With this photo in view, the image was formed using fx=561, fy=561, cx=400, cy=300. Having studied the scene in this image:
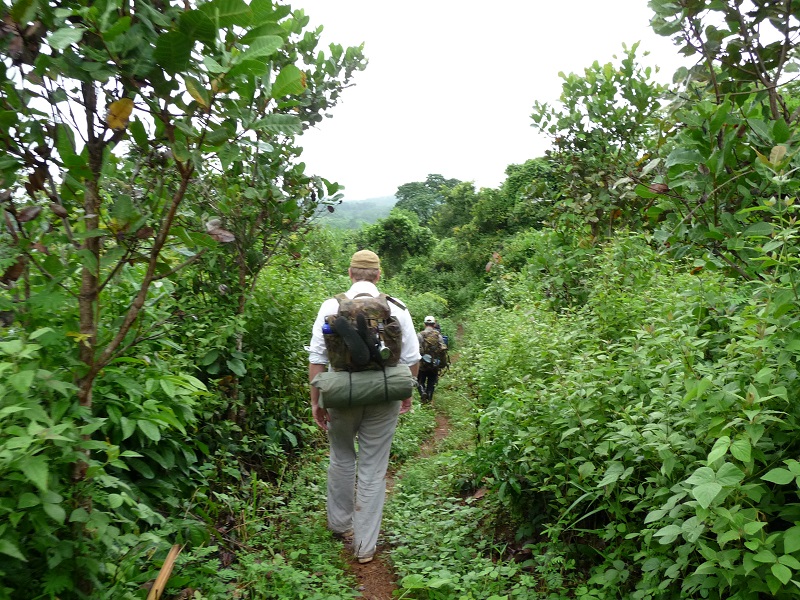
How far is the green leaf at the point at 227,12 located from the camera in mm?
1805

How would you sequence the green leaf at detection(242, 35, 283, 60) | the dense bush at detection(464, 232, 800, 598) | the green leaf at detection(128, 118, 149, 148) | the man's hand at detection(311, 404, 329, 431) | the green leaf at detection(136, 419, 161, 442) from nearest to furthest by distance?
the green leaf at detection(242, 35, 283, 60) → the dense bush at detection(464, 232, 800, 598) → the green leaf at detection(128, 118, 149, 148) → the green leaf at detection(136, 419, 161, 442) → the man's hand at detection(311, 404, 329, 431)

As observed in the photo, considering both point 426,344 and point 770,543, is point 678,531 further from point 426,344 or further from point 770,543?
point 426,344

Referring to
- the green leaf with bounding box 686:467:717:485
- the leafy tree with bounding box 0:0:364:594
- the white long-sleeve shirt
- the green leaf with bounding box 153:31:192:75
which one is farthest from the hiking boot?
the green leaf with bounding box 153:31:192:75

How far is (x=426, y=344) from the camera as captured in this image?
9.34 meters

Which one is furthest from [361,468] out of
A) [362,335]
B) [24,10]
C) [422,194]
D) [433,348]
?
[422,194]

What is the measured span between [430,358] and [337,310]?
5.35 meters

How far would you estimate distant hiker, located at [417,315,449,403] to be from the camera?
9234mm

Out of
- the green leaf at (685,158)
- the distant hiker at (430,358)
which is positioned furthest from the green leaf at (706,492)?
the distant hiker at (430,358)

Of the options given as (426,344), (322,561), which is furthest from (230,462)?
(426,344)

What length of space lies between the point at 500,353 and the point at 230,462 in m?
2.92

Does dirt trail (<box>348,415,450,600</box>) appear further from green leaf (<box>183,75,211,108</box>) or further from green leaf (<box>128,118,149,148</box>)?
green leaf (<box>183,75,211,108</box>)

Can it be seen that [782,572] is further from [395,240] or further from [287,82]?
[395,240]

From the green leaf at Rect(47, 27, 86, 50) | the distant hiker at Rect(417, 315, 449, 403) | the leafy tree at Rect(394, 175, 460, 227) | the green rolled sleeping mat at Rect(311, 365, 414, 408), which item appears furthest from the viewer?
the leafy tree at Rect(394, 175, 460, 227)

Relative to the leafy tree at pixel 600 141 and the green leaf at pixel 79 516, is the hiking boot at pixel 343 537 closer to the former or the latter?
the green leaf at pixel 79 516
